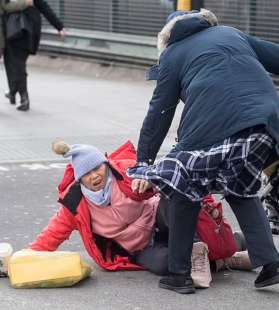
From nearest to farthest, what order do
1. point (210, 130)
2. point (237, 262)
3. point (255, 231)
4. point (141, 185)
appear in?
point (210, 130)
point (255, 231)
point (141, 185)
point (237, 262)

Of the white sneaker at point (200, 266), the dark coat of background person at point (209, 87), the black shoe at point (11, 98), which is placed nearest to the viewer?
the dark coat of background person at point (209, 87)

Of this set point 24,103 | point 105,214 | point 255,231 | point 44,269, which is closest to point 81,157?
point 105,214

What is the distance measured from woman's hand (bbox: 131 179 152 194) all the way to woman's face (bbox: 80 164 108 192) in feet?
0.76

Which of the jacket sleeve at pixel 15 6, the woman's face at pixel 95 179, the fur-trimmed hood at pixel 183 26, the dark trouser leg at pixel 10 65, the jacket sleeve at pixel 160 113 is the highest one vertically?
the fur-trimmed hood at pixel 183 26

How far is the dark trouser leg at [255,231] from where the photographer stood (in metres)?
4.80

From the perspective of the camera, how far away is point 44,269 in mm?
4980

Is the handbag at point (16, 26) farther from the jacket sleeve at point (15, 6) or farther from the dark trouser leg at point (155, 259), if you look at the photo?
the dark trouser leg at point (155, 259)

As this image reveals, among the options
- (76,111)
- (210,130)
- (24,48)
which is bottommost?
(76,111)

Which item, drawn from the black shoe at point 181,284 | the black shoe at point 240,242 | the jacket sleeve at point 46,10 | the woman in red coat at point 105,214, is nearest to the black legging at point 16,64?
the jacket sleeve at point 46,10

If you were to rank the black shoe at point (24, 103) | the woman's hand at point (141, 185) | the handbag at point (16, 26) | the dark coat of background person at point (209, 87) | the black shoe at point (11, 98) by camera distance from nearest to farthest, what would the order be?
the dark coat of background person at point (209, 87) < the woman's hand at point (141, 185) < the handbag at point (16, 26) < the black shoe at point (24, 103) < the black shoe at point (11, 98)

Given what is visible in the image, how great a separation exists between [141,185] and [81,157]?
403 mm

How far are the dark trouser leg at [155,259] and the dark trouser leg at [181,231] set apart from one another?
20 centimetres

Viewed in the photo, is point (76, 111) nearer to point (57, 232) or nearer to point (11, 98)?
point (11, 98)

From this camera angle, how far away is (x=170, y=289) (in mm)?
4980
